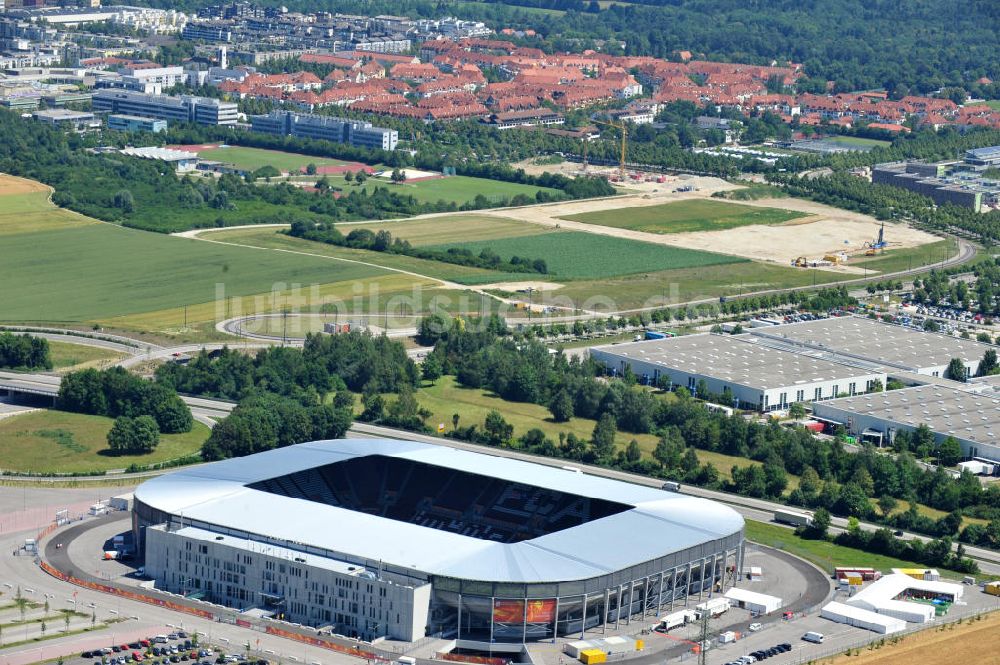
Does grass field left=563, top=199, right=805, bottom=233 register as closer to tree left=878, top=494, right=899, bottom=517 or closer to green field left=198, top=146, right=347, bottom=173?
green field left=198, top=146, right=347, bottom=173

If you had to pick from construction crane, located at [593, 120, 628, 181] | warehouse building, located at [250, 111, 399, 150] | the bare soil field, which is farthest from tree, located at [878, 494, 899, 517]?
warehouse building, located at [250, 111, 399, 150]

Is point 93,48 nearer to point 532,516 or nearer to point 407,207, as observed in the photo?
point 407,207

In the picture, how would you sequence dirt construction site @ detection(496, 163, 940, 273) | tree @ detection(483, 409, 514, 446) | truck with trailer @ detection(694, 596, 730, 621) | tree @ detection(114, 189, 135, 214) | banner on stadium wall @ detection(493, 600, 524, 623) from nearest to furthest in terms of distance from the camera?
banner on stadium wall @ detection(493, 600, 524, 623), truck with trailer @ detection(694, 596, 730, 621), tree @ detection(483, 409, 514, 446), dirt construction site @ detection(496, 163, 940, 273), tree @ detection(114, 189, 135, 214)

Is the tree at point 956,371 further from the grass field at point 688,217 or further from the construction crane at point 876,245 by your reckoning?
the grass field at point 688,217

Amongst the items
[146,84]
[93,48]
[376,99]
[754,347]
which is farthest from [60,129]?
[754,347]

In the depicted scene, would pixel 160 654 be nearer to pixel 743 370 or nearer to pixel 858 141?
pixel 743 370

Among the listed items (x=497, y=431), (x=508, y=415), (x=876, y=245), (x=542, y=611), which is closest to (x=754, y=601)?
(x=542, y=611)
